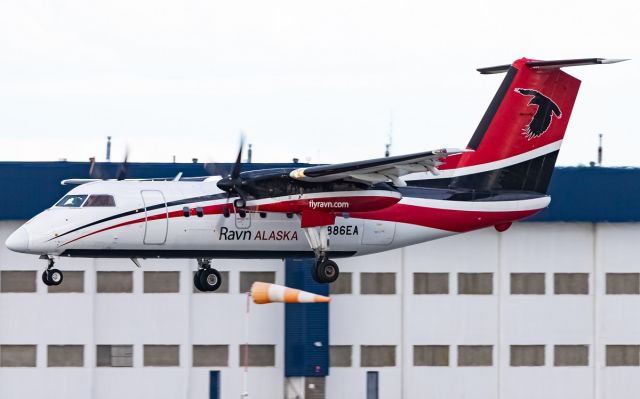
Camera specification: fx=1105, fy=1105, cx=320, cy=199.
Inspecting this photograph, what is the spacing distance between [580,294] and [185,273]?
14.8 metres

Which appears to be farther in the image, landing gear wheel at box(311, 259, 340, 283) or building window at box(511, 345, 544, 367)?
building window at box(511, 345, 544, 367)

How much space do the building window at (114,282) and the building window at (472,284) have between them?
39.8ft

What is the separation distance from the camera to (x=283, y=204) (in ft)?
94.0

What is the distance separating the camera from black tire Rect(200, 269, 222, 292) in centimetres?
3005

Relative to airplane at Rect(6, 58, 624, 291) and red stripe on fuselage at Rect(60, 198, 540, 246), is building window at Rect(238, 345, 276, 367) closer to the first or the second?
airplane at Rect(6, 58, 624, 291)

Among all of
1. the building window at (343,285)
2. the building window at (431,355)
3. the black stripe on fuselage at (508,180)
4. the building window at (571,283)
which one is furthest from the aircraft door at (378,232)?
the building window at (571,283)

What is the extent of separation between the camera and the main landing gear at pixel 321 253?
2917 centimetres

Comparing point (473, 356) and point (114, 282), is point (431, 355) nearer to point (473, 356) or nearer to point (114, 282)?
point (473, 356)

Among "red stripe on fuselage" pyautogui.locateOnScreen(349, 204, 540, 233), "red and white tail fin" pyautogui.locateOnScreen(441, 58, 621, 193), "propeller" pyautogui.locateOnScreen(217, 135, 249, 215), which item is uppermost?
"red and white tail fin" pyautogui.locateOnScreen(441, 58, 621, 193)

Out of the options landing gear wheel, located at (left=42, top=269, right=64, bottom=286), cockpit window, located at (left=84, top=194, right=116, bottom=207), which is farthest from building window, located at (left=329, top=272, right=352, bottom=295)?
landing gear wheel, located at (left=42, top=269, right=64, bottom=286)

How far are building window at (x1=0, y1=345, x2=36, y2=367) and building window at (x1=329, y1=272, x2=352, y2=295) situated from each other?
36.3 feet

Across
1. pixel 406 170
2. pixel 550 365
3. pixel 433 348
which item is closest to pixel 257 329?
pixel 433 348

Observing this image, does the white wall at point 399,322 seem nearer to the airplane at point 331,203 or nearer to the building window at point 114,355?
the building window at point 114,355

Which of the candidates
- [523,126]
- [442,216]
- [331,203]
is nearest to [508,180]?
[523,126]
